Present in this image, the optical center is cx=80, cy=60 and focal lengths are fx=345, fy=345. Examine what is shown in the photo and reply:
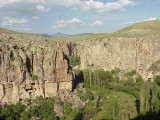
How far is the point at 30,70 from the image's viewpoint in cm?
7450

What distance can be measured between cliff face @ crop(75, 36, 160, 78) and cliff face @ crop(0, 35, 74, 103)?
39132mm

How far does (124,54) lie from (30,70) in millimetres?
54302

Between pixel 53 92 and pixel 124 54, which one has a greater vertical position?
pixel 124 54

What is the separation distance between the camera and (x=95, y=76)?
9981 cm

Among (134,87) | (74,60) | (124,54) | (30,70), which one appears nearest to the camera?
(30,70)

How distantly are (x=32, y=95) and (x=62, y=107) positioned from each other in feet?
24.6

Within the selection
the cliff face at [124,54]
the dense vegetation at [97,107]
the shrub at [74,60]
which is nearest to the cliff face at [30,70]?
the dense vegetation at [97,107]

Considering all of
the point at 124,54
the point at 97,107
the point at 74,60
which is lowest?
the point at 97,107

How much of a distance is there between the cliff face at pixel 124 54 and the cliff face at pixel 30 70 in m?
39.1

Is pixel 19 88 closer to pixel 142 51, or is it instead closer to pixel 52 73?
pixel 52 73

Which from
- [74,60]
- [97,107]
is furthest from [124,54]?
[97,107]

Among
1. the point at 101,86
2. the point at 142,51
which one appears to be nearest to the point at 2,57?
the point at 101,86

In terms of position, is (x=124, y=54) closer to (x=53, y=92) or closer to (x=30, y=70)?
(x=53, y=92)

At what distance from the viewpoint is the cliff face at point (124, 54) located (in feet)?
381
